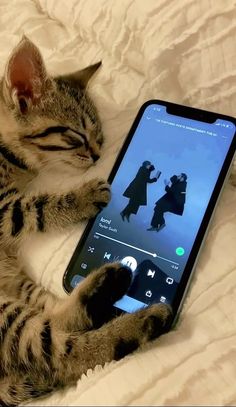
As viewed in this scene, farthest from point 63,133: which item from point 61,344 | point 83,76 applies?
point 61,344

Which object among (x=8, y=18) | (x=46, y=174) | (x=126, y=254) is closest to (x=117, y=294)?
(x=126, y=254)

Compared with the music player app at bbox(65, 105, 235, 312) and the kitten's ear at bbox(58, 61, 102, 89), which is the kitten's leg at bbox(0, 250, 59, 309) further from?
the kitten's ear at bbox(58, 61, 102, 89)

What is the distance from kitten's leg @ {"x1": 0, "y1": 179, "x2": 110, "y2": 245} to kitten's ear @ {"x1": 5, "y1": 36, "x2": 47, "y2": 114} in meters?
0.17

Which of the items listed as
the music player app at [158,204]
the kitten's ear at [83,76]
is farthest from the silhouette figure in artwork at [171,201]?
the kitten's ear at [83,76]

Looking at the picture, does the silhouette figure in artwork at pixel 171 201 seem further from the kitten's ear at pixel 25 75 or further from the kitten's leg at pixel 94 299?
the kitten's ear at pixel 25 75

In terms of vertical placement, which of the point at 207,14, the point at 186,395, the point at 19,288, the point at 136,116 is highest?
the point at 207,14

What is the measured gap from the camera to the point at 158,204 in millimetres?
846

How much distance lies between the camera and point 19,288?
34.7 inches

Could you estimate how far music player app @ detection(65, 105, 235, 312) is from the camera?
Result: 79cm

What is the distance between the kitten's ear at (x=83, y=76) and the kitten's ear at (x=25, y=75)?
3.5 inches

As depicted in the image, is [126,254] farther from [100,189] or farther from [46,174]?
[46,174]

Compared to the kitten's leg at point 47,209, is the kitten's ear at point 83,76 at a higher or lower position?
higher

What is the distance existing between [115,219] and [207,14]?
1.25ft

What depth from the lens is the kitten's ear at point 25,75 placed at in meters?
Answer: 0.86
